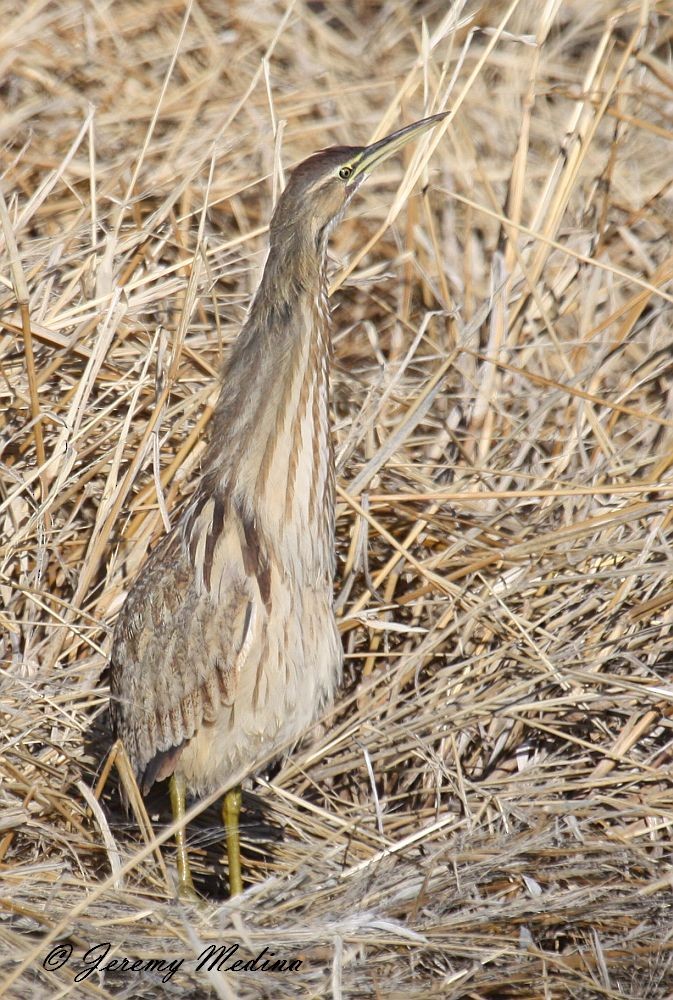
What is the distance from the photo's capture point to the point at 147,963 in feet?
5.80

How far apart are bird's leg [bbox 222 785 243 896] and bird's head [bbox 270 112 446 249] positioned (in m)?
0.97

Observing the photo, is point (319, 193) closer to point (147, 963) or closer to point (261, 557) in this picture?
point (261, 557)

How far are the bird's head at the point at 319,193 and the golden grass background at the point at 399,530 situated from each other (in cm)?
41

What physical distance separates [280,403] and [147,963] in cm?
88

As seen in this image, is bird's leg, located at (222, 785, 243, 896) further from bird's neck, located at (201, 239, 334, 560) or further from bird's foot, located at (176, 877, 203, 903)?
bird's neck, located at (201, 239, 334, 560)

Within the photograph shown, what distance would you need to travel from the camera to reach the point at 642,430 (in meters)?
2.59

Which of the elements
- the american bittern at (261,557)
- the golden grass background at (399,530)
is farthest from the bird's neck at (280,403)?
the golden grass background at (399,530)

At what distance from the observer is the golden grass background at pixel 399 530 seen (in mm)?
1868

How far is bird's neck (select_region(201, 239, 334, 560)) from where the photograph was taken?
204cm

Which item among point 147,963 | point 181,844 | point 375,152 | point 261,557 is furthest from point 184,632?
point 375,152

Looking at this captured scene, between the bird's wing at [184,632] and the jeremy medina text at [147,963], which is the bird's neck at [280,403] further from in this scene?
the jeremy medina text at [147,963]

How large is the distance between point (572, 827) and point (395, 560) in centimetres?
66

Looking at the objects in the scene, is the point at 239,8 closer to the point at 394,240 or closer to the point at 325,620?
the point at 394,240

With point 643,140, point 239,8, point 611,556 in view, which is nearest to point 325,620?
point 611,556
